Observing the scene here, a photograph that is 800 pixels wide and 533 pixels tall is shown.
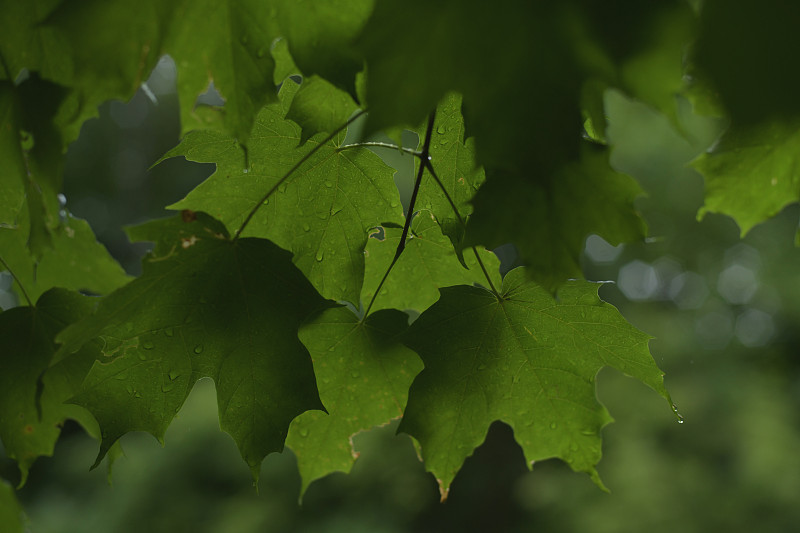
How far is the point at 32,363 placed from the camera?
42.9 inches

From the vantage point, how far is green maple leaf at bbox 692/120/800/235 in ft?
2.32

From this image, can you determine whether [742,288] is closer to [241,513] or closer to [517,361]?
[241,513]

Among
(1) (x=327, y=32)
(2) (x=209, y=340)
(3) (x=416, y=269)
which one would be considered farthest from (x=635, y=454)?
(1) (x=327, y=32)

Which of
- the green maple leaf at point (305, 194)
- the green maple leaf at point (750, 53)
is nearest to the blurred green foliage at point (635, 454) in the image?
the green maple leaf at point (305, 194)

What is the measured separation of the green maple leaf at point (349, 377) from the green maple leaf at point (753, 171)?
500mm

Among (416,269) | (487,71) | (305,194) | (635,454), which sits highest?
(487,71)

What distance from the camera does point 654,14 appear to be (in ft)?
1.65

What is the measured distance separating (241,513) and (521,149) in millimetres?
7961

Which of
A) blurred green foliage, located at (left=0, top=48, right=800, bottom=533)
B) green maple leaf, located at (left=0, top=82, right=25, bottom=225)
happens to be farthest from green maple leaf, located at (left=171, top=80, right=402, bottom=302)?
blurred green foliage, located at (left=0, top=48, right=800, bottom=533)

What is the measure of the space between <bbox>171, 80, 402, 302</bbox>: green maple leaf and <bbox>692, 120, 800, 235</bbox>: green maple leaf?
0.50 metres

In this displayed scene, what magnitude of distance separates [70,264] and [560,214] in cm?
119

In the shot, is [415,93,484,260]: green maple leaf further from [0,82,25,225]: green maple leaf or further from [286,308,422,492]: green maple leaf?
[0,82,25,225]: green maple leaf

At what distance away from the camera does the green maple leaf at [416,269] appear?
110cm

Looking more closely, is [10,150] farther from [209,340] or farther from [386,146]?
[386,146]
